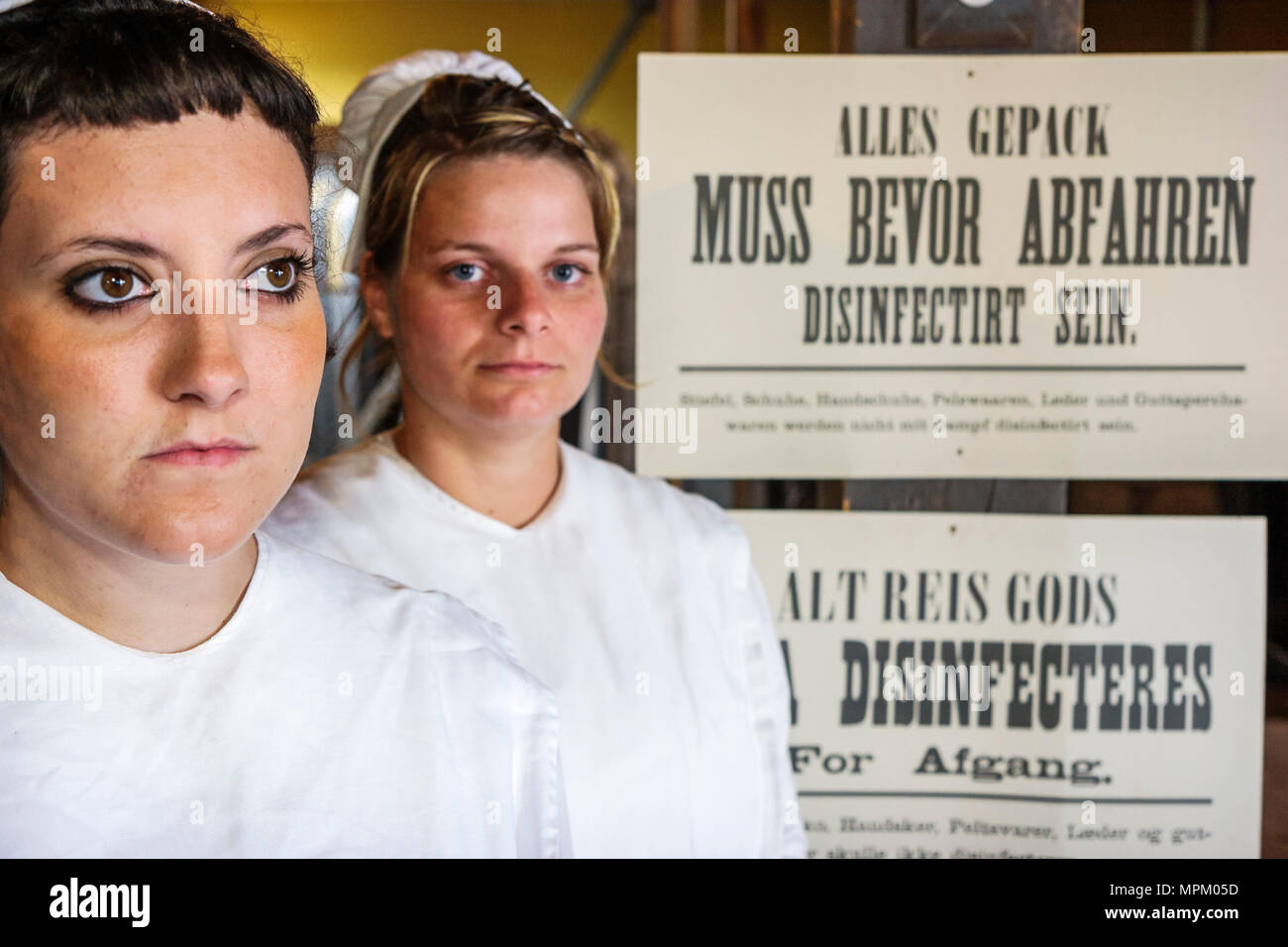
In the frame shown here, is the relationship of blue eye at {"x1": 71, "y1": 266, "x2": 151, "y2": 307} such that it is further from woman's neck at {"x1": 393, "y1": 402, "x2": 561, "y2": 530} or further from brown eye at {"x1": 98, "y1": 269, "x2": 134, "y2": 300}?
woman's neck at {"x1": 393, "y1": 402, "x2": 561, "y2": 530}

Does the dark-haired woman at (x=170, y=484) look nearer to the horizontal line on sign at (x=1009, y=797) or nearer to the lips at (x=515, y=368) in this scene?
the lips at (x=515, y=368)

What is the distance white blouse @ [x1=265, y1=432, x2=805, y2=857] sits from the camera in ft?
3.04

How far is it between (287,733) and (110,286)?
353 mm

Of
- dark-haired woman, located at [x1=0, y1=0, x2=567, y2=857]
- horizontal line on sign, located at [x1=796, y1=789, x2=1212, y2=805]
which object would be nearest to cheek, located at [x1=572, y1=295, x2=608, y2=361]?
dark-haired woman, located at [x1=0, y1=0, x2=567, y2=857]

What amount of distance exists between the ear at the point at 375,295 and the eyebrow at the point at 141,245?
0.55 feet

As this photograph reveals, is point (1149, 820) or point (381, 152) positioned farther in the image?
point (1149, 820)

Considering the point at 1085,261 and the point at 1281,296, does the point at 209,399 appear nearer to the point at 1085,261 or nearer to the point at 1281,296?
the point at 1085,261

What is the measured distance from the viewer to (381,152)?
2.90ft

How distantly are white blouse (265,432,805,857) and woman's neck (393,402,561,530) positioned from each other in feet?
0.04

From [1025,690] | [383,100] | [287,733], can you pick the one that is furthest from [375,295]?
[1025,690]

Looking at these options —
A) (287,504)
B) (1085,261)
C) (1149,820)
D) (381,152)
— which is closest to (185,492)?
(287,504)

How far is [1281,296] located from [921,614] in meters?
0.49

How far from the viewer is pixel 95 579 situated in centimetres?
72

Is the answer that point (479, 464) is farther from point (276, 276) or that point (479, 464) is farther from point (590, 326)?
point (276, 276)
